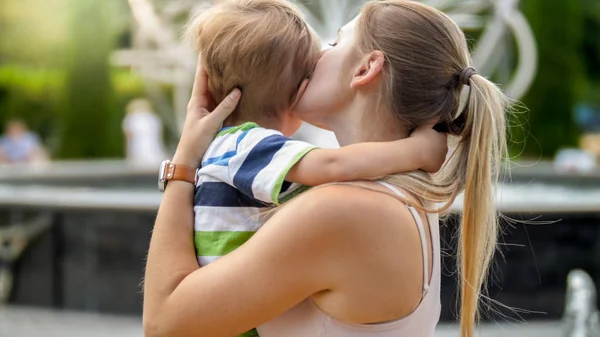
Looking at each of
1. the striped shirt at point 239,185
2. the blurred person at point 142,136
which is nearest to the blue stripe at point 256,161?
the striped shirt at point 239,185

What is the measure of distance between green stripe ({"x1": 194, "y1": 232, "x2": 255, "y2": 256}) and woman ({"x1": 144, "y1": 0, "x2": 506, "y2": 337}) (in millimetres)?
27

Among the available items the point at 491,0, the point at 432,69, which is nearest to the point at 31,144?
the point at 491,0

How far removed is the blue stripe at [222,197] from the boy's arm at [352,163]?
115 mm

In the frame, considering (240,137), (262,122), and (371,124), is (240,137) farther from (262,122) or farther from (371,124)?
(371,124)

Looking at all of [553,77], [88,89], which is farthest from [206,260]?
[553,77]

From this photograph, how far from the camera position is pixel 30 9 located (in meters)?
29.9

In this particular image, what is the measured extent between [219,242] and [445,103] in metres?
0.54

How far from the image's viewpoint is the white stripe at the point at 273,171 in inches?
67.3

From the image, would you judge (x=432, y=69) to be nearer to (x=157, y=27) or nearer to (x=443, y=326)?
(x=443, y=326)

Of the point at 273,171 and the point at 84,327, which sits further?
the point at 84,327

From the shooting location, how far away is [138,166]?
12.2 m

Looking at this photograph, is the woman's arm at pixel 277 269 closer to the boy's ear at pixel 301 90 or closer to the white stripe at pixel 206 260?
the white stripe at pixel 206 260

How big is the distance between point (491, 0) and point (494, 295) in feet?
25.5

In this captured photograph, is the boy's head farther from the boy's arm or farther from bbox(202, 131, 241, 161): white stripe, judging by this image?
the boy's arm
